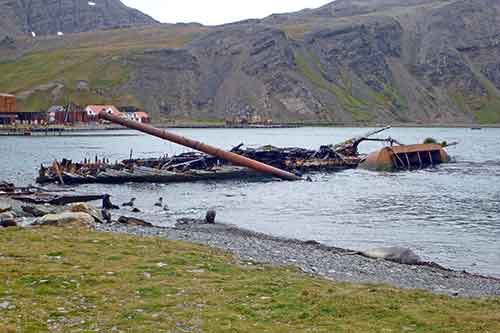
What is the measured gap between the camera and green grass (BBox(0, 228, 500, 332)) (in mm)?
12125

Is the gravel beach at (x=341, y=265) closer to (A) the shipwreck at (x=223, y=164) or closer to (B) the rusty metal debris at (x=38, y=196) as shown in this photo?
(B) the rusty metal debris at (x=38, y=196)

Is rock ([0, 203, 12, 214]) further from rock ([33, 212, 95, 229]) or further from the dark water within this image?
the dark water

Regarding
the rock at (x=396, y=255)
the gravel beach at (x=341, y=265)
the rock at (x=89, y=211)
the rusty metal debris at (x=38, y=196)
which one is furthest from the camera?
the rusty metal debris at (x=38, y=196)

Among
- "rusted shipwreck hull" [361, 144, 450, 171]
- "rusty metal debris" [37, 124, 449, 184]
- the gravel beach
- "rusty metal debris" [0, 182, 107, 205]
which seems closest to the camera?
the gravel beach

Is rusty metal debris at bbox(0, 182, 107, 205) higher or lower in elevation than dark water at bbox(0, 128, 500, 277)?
higher

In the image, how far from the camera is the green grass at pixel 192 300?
1212 centimetres

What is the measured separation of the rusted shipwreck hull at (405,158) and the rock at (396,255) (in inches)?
2291

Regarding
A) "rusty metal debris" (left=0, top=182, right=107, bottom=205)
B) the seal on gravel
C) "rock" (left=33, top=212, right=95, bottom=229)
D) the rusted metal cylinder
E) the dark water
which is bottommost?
A: the dark water

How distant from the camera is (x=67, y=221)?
25875mm

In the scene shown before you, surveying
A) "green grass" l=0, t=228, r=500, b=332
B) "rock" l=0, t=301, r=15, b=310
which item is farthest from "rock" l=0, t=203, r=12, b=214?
"rock" l=0, t=301, r=15, b=310

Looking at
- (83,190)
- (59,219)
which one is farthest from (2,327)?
(83,190)

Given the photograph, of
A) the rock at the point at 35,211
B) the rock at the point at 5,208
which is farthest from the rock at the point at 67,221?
the rock at the point at 35,211

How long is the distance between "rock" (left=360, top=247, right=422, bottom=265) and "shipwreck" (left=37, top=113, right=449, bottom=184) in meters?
32.6

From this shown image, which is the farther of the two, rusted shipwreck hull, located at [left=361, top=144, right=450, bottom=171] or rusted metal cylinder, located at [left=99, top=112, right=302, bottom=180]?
rusted shipwreck hull, located at [left=361, top=144, right=450, bottom=171]
